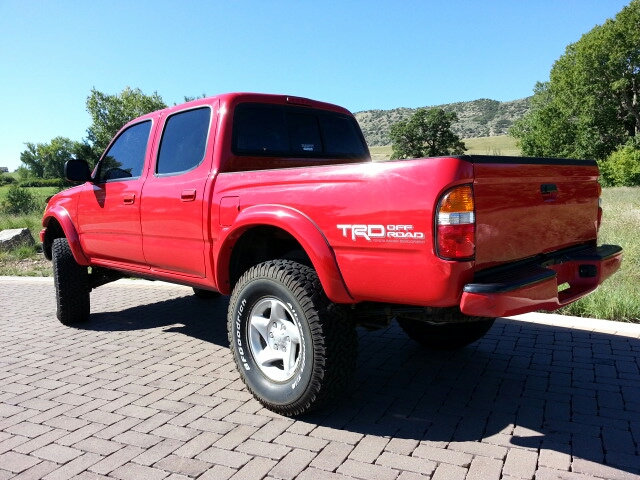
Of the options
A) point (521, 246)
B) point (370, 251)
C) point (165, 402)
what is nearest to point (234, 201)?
point (370, 251)

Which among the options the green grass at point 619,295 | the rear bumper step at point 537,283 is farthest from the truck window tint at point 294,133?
the green grass at point 619,295

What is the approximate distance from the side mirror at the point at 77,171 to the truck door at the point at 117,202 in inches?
4.2

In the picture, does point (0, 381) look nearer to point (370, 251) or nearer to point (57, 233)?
point (57, 233)

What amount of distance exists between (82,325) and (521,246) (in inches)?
190

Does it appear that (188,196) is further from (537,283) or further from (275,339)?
(537,283)

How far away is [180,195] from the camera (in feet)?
12.7

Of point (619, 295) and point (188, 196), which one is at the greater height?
→ point (188, 196)

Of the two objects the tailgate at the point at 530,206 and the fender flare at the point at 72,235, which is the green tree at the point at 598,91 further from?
the fender flare at the point at 72,235

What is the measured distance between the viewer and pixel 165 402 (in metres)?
3.52

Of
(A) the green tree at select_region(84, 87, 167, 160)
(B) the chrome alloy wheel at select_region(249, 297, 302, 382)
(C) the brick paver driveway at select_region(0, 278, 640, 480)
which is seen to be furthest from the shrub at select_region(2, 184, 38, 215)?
(A) the green tree at select_region(84, 87, 167, 160)

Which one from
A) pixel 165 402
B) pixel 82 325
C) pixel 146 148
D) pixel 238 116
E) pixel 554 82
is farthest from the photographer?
pixel 554 82

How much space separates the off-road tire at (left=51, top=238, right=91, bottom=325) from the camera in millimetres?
5512

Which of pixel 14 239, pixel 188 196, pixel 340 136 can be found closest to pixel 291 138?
pixel 340 136

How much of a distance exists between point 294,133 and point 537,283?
2.46m
